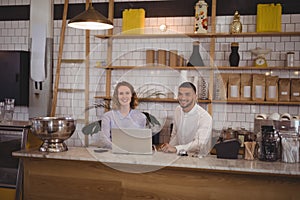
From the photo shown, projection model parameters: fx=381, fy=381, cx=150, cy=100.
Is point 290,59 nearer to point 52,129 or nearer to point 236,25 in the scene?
point 236,25

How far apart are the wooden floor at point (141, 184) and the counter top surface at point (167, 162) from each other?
0.05 metres

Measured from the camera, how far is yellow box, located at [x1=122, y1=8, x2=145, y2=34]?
4.71m

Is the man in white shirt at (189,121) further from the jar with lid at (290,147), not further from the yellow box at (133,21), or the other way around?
the yellow box at (133,21)

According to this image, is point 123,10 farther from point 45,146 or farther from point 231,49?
point 45,146

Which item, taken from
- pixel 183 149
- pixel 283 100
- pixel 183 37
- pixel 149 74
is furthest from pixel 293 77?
pixel 183 149

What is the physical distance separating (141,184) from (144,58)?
2498 mm

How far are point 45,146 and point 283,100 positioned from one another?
2693mm

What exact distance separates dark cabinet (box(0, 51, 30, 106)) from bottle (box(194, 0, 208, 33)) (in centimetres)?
235

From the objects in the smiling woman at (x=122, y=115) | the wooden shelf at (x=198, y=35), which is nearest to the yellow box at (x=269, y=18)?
the wooden shelf at (x=198, y=35)

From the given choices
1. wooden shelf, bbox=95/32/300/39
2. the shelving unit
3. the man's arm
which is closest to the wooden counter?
the man's arm

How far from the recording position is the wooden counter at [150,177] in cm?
251

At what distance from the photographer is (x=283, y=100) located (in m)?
4.30

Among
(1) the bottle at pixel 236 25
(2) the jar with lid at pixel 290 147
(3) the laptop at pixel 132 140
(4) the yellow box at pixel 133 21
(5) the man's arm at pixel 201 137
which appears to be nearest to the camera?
(2) the jar with lid at pixel 290 147

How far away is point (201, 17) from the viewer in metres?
4.50
